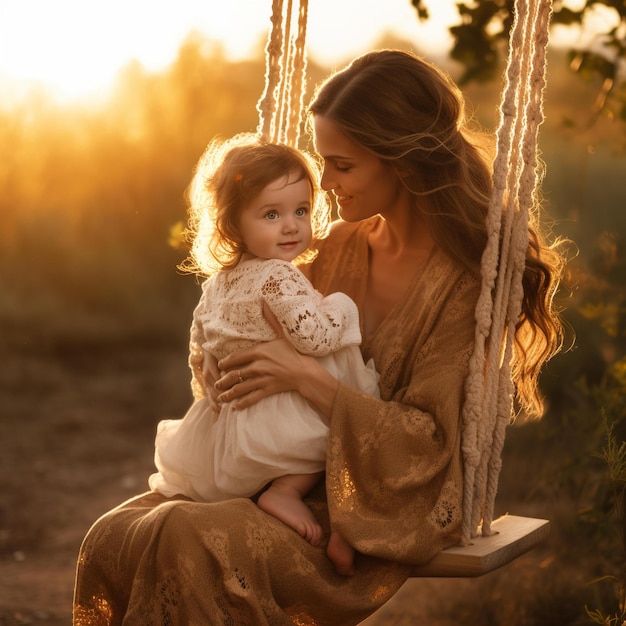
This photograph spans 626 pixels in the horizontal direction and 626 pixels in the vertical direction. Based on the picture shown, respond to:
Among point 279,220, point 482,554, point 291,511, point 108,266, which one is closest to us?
point 482,554

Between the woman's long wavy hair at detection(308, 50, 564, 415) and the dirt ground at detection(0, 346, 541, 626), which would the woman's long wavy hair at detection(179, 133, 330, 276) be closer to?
the woman's long wavy hair at detection(308, 50, 564, 415)

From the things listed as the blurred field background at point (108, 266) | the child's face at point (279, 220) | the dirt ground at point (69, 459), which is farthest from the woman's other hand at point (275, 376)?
the blurred field background at point (108, 266)

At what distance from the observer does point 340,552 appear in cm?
222

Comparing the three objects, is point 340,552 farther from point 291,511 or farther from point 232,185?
point 232,185

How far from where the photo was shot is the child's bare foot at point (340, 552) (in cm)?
222

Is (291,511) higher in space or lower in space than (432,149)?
lower

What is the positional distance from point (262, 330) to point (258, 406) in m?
0.18

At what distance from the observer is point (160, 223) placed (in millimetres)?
8219

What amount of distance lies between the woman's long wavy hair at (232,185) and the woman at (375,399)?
0.44 ft

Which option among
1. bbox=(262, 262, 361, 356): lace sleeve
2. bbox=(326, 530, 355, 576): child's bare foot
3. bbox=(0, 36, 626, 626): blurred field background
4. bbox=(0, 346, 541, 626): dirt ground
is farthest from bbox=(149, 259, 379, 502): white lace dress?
bbox=(0, 36, 626, 626): blurred field background

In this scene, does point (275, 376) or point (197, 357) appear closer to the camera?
point (275, 376)

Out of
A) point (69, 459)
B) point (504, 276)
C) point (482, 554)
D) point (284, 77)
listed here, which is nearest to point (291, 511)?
point (482, 554)

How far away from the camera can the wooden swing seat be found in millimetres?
2139

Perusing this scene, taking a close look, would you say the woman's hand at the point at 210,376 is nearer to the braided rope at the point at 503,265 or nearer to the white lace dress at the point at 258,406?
the white lace dress at the point at 258,406
